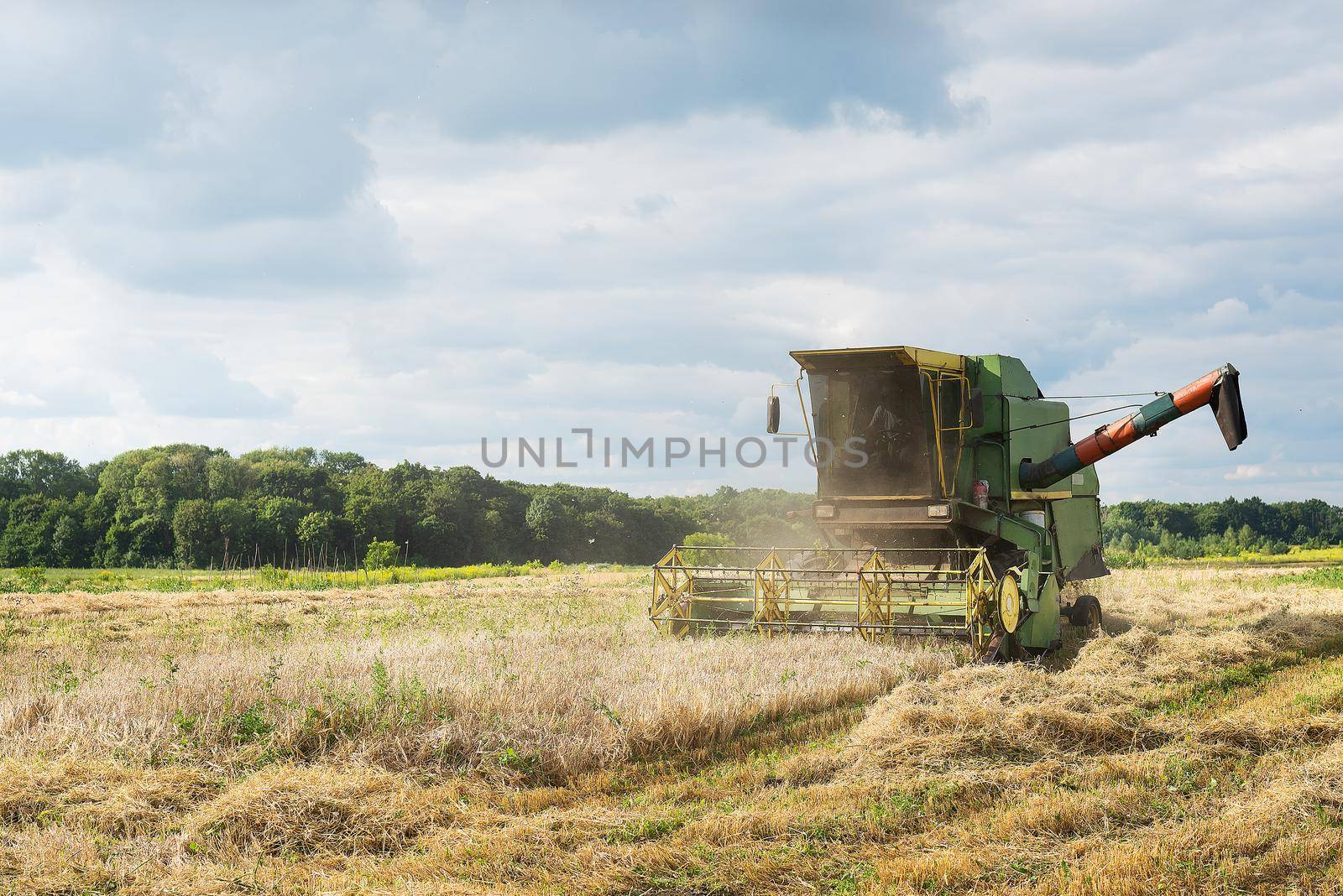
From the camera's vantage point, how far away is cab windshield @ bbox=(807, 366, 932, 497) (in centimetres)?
1135

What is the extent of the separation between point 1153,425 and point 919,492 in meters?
3.11

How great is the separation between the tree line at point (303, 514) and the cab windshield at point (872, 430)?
29.5 metres

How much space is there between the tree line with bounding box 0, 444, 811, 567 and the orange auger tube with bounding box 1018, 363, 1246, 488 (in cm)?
2895

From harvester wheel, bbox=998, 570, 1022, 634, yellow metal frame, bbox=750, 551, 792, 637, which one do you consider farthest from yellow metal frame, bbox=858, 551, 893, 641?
harvester wheel, bbox=998, 570, 1022, 634

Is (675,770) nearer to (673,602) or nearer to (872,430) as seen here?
(673,602)

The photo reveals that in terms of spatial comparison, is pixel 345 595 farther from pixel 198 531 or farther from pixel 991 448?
pixel 198 531

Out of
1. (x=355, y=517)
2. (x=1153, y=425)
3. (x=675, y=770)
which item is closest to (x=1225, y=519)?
(x=355, y=517)

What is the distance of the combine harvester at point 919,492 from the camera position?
33.6 feet

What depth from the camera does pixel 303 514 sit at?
4994cm

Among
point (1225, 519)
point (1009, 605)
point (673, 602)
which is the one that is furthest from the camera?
point (1225, 519)

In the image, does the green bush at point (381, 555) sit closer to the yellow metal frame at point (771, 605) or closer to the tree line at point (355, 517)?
the tree line at point (355, 517)

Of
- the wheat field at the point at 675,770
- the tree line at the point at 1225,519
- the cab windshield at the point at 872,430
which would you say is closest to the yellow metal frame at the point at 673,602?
the wheat field at the point at 675,770

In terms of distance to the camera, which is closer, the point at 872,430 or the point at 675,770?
the point at 675,770

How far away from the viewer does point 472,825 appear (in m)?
5.16
